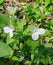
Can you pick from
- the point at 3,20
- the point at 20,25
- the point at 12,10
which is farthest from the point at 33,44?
the point at 12,10

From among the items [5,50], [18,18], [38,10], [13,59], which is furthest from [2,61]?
[38,10]

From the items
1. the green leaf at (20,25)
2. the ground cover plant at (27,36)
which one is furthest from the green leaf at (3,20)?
the green leaf at (20,25)

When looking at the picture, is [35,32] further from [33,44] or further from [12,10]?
[12,10]

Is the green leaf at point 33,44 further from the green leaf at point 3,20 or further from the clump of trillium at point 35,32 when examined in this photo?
the green leaf at point 3,20

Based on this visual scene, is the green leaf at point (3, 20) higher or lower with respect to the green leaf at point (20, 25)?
higher

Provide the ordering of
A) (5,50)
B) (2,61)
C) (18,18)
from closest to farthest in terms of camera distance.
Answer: (5,50), (2,61), (18,18)

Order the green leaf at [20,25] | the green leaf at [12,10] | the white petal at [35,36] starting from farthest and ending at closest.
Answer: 1. the green leaf at [12,10]
2. the green leaf at [20,25]
3. the white petal at [35,36]

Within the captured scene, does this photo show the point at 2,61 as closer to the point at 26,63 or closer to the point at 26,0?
the point at 26,63

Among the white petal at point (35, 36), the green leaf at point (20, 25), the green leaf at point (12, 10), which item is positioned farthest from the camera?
the green leaf at point (12, 10)
